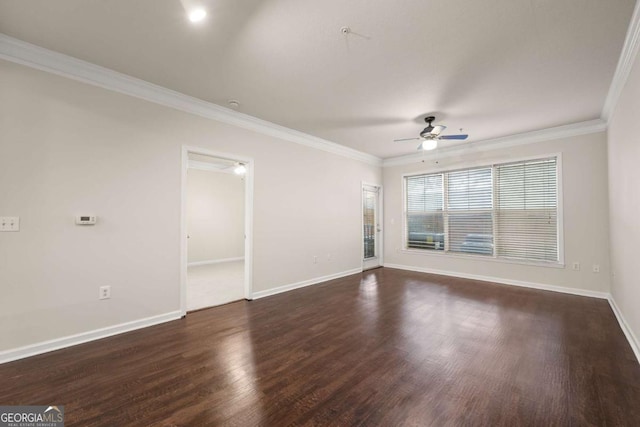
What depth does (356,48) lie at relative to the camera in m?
2.49

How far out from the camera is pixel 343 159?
5914 millimetres

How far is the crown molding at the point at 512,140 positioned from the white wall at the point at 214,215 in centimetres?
478

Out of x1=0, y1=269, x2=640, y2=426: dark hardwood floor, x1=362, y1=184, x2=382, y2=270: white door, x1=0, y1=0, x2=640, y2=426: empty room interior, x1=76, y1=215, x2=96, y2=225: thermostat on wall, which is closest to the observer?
x1=0, y1=269, x2=640, y2=426: dark hardwood floor

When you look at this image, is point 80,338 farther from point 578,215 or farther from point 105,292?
point 578,215

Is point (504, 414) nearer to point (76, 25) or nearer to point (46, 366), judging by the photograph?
point (46, 366)

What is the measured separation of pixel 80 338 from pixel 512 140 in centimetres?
693

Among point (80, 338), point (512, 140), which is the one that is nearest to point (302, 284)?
point (80, 338)

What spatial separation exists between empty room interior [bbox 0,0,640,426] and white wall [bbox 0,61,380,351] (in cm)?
2

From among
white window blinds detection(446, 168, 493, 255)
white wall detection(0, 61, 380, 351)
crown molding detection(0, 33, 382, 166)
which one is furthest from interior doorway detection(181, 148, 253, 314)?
white window blinds detection(446, 168, 493, 255)

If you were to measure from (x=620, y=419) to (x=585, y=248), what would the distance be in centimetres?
366

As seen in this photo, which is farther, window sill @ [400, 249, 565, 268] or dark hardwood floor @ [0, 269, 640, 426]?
window sill @ [400, 249, 565, 268]

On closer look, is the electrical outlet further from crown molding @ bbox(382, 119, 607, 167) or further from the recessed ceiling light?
crown molding @ bbox(382, 119, 607, 167)

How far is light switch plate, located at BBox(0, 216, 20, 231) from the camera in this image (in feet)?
7.80

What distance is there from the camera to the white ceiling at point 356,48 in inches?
80.1
